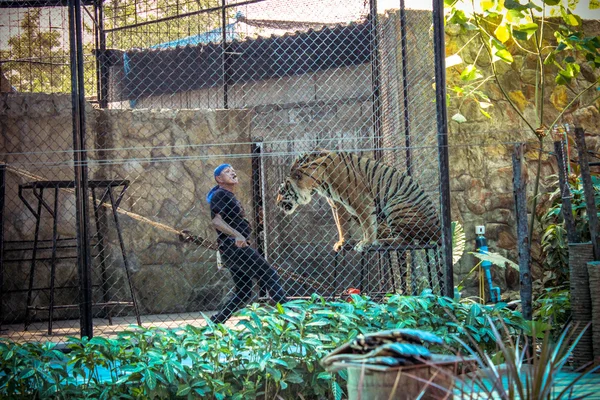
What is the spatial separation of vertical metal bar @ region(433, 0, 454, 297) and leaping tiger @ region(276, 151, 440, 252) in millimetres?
699

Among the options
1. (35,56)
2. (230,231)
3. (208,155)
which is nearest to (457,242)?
(230,231)

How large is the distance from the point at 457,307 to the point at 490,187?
10.4ft

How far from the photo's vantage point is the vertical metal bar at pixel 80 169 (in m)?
5.00

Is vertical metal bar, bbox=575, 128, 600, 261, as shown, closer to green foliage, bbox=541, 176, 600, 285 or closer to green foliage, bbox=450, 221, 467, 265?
green foliage, bbox=541, 176, 600, 285

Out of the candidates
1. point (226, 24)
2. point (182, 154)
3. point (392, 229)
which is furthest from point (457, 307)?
point (226, 24)

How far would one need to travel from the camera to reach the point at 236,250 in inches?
245

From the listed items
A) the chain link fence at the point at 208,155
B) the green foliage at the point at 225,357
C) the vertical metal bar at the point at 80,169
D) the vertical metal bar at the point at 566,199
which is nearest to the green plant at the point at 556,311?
the green foliage at the point at 225,357

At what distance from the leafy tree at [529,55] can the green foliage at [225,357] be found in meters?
2.74

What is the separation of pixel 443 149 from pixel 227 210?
199 centimetres

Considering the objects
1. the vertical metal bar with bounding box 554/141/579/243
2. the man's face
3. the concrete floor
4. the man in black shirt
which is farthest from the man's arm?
the vertical metal bar with bounding box 554/141/579/243

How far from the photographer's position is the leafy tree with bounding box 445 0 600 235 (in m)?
6.52

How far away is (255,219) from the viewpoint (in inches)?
325

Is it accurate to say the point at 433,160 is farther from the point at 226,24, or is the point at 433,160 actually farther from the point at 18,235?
the point at 18,235

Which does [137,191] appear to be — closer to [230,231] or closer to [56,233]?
[56,233]
